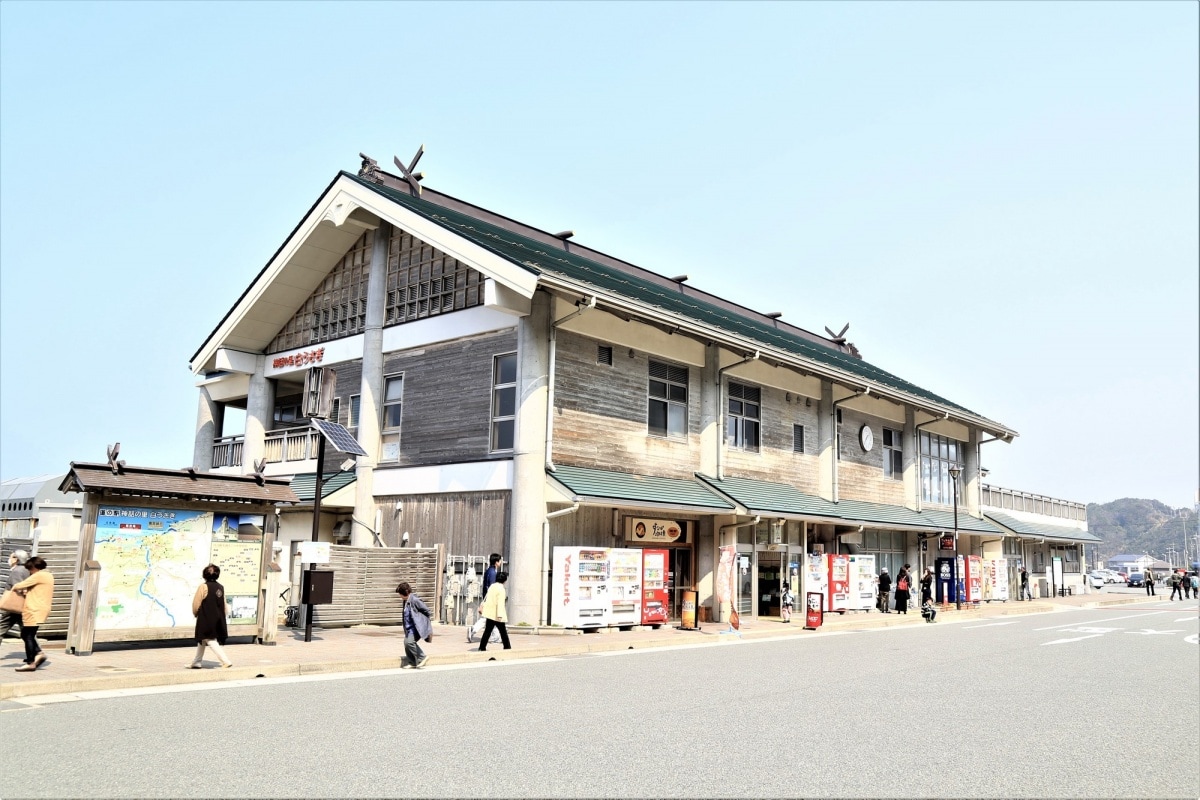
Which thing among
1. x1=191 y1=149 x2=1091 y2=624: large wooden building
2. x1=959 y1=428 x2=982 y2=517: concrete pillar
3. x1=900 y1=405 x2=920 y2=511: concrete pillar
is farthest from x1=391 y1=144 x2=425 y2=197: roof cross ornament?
x1=959 y1=428 x2=982 y2=517: concrete pillar

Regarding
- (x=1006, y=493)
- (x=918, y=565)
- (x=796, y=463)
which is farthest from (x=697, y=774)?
(x=1006, y=493)

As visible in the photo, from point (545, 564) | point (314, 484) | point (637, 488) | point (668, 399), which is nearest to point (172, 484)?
point (545, 564)

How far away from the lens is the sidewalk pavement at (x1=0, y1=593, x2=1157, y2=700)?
1248cm

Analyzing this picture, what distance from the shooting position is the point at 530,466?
72.3ft

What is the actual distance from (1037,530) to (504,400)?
35680 mm

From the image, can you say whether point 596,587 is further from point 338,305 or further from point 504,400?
point 338,305

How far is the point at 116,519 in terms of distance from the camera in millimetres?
15586

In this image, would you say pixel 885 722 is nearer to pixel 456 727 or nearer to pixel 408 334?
pixel 456 727

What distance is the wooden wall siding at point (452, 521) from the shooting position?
23.0 m

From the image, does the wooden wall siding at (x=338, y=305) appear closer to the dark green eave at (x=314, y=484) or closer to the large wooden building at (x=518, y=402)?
the large wooden building at (x=518, y=402)

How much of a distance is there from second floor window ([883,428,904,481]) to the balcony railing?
21245 mm

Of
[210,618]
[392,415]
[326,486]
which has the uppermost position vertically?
[392,415]

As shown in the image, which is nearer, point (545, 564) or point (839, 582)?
point (545, 564)

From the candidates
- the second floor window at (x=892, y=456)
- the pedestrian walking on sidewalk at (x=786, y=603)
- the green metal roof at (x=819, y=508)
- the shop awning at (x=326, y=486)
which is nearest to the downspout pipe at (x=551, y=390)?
the green metal roof at (x=819, y=508)
